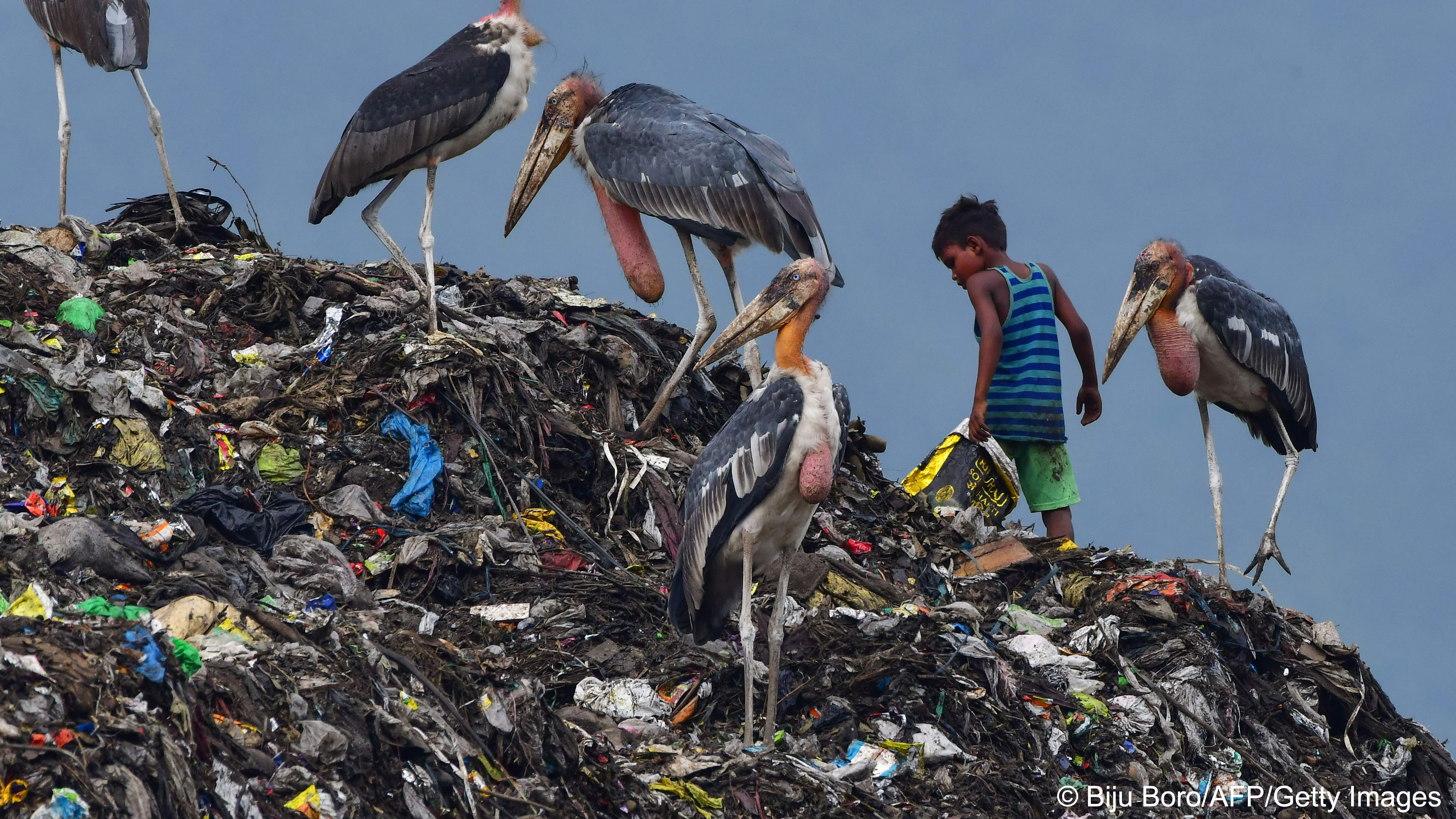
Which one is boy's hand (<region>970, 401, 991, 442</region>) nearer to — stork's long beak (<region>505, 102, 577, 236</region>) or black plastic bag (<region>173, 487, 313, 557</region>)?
stork's long beak (<region>505, 102, 577, 236</region>)

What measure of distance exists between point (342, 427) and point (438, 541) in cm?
120

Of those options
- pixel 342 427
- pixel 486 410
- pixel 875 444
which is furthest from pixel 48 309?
pixel 875 444

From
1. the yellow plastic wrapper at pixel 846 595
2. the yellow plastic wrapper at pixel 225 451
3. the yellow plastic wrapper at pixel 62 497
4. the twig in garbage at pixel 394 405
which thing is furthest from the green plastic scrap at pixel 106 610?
the yellow plastic wrapper at pixel 846 595

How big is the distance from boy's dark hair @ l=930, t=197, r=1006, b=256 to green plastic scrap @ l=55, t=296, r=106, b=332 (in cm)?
443

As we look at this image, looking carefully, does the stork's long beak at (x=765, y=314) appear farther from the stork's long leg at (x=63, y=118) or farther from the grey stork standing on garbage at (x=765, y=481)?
the stork's long leg at (x=63, y=118)

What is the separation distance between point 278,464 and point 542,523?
123cm

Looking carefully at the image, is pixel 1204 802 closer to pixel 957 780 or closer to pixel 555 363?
pixel 957 780

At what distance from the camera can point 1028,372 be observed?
7.79 metres

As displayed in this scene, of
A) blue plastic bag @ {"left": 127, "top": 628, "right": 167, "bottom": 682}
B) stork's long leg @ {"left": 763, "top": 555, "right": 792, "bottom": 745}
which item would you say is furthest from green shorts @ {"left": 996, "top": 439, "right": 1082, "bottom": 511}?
blue plastic bag @ {"left": 127, "top": 628, "right": 167, "bottom": 682}

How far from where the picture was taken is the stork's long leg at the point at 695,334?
7.62 meters

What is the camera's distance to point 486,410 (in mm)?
7371

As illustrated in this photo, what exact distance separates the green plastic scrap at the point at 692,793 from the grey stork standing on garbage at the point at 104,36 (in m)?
6.11

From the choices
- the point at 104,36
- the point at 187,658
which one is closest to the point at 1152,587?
the point at 187,658

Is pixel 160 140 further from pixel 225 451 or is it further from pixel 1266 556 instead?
pixel 1266 556
